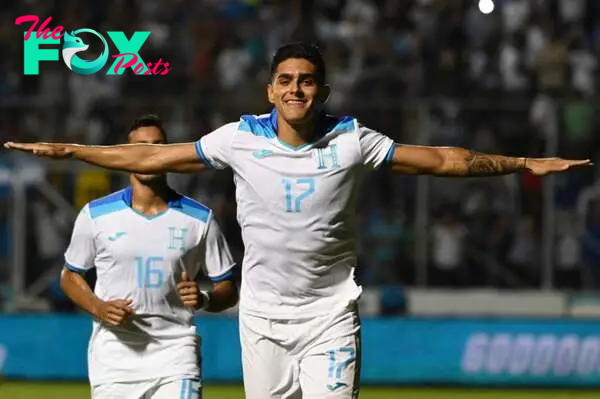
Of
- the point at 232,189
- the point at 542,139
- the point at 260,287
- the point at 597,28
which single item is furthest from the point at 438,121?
the point at 260,287

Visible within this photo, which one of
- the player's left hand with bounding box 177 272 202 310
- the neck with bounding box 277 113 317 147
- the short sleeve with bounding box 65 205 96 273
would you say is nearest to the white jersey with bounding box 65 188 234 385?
the short sleeve with bounding box 65 205 96 273

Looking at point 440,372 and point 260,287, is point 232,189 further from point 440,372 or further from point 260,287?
point 260,287

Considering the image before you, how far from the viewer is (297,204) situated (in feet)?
24.2

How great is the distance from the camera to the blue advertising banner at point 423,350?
16359mm

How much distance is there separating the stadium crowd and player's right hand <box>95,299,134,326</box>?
7927 mm

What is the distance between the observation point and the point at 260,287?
756cm

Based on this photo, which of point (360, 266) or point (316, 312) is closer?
point (316, 312)

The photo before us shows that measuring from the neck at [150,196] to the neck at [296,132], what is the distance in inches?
59.0

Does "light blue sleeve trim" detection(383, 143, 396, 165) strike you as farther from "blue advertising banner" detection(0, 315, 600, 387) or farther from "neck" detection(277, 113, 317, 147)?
"blue advertising banner" detection(0, 315, 600, 387)

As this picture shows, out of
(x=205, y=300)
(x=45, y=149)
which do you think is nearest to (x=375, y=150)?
(x=205, y=300)

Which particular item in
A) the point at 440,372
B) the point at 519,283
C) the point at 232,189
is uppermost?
the point at 232,189

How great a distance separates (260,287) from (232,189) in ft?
30.2

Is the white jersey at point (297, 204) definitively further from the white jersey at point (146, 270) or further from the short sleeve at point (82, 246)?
the short sleeve at point (82, 246)

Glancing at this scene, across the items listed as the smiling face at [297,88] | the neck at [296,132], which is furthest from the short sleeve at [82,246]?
→ the smiling face at [297,88]
